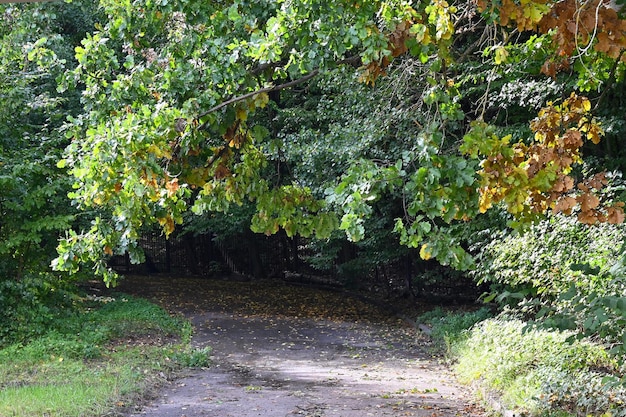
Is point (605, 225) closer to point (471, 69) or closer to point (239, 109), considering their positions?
point (471, 69)

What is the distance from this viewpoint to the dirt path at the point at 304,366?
844cm

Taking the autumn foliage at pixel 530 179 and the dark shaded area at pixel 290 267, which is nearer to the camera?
the autumn foliage at pixel 530 179

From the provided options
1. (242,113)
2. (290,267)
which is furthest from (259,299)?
(242,113)

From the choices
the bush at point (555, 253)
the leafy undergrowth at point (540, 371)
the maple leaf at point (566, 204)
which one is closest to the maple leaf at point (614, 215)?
the maple leaf at point (566, 204)

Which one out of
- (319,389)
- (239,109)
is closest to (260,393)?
(319,389)

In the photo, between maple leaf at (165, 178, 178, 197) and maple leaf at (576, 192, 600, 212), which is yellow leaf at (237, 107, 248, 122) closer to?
maple leaf at (165, 178, 178, 197)

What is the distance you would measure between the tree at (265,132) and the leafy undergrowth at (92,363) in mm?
3013

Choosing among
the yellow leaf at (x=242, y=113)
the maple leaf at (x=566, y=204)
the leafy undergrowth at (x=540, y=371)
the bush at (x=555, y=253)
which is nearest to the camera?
the maple leaf at (x=566, y=204)

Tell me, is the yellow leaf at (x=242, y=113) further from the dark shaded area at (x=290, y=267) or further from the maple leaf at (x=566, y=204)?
the dark shaded area at (x=290, y=267)

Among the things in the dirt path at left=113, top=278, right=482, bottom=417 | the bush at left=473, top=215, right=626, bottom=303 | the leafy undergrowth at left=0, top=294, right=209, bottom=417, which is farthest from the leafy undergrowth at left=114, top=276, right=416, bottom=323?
the bush at left=473, top=215, right=626, bottom=303

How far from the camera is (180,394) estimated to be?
905 centimetres

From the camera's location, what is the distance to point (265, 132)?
598 centimetres

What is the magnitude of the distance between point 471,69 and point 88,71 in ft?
21.7

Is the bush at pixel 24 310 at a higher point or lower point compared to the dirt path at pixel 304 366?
higher
